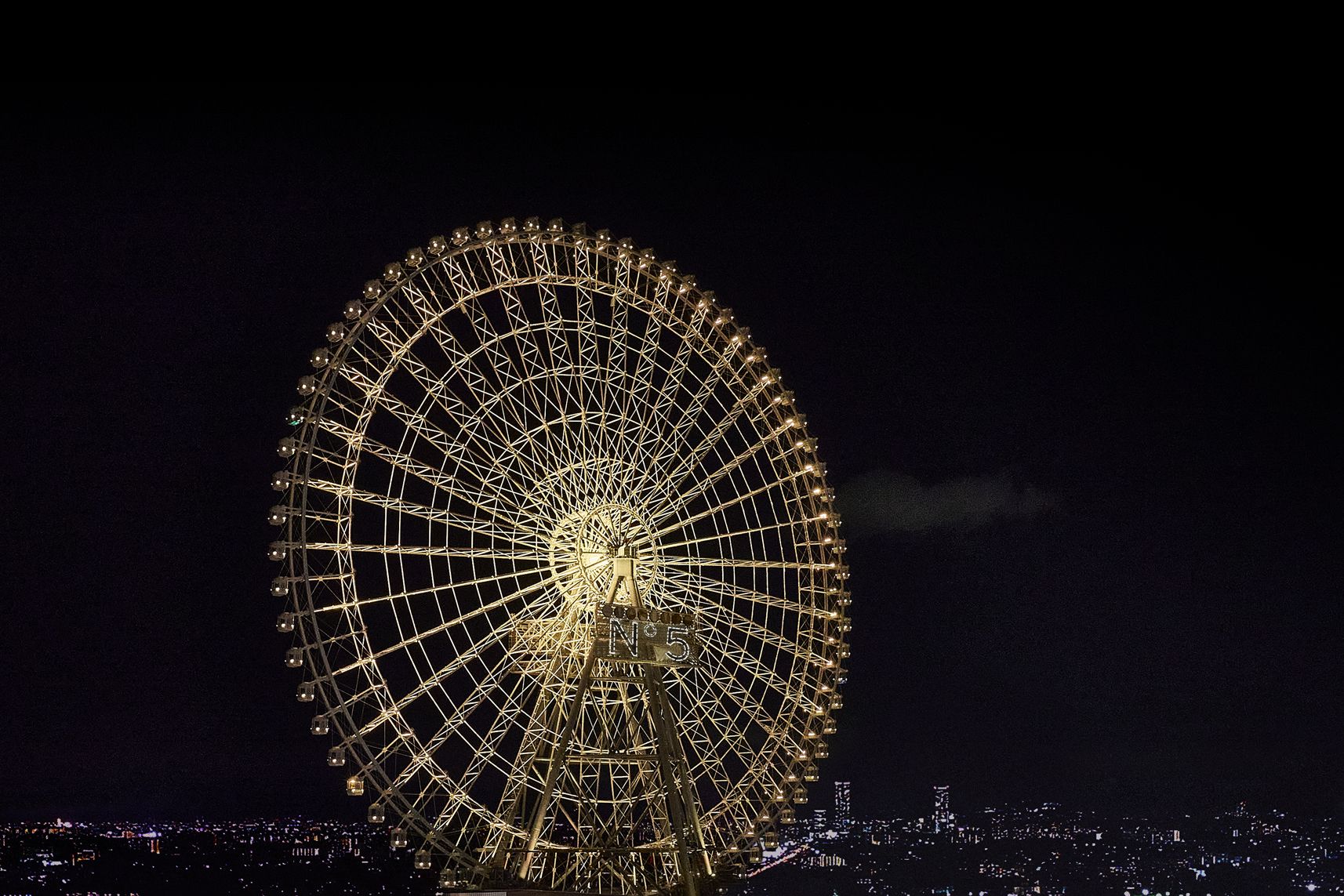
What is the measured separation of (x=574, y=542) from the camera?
34812 millimetres

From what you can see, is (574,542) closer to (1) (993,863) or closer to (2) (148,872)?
(1) (993,863)

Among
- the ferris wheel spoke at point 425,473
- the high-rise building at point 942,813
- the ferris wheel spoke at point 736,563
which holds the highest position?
the ferris wheel spoke at point 425,473

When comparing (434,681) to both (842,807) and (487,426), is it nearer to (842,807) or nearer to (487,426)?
(487,426)

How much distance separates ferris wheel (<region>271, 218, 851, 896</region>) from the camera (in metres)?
31.5

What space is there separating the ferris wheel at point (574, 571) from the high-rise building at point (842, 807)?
90.4ft

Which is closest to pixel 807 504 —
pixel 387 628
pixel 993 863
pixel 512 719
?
pixel 512 719

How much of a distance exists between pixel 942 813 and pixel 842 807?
19.6ft

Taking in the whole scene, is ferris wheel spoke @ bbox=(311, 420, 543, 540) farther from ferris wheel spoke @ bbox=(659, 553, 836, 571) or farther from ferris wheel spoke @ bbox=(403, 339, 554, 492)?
ferris wheel spoke @ bbox=(659, 553, 836, 571)

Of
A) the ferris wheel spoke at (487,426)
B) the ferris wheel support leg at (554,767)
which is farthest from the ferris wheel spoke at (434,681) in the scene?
the ferris wheel spoke at (487,426)

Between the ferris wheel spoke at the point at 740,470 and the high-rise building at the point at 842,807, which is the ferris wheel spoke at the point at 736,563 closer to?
Answer: the ferris wheel spoke at the point at 740,470

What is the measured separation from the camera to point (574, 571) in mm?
34688

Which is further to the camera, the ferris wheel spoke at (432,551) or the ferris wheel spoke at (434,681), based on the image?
the ferris wheel spoke at (432,551)

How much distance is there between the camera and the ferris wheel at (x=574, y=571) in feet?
103

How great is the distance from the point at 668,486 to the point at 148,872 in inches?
3434
